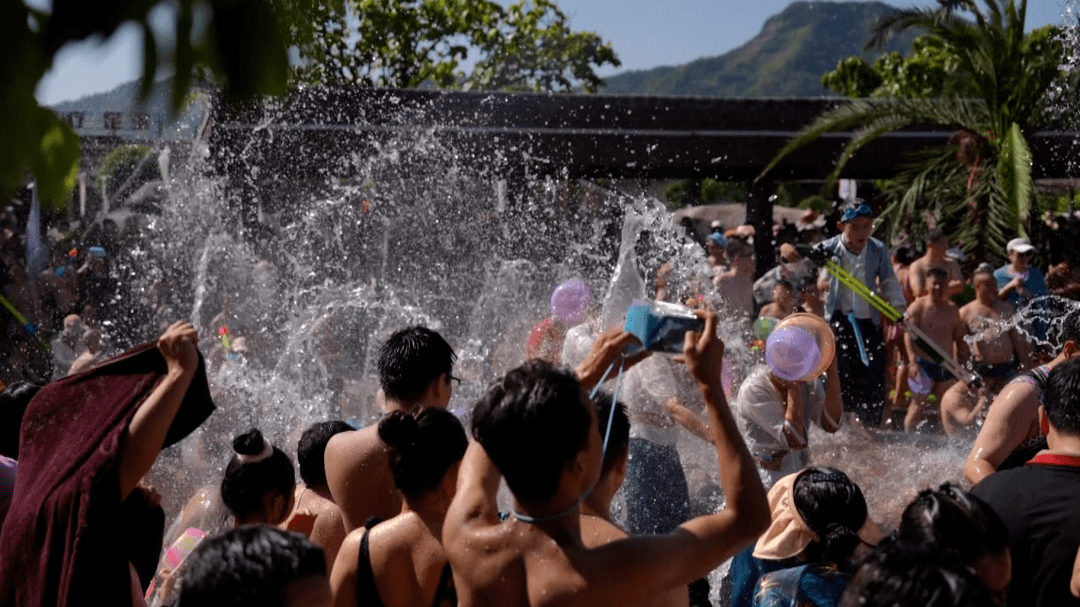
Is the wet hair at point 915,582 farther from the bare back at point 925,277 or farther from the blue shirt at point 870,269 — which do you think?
the bare back at point 925,277

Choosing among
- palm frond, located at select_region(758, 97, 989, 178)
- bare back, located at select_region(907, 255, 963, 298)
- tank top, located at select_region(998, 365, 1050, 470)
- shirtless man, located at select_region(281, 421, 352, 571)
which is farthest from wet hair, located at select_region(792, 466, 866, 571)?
palm frond, located at select_region(758, 97, 989, 178)

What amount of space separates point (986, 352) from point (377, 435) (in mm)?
6649

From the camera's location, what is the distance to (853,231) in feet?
29.6

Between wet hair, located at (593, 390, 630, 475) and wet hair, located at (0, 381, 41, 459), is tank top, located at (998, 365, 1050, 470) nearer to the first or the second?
wet hair, located at (593, 390, 630, 475)

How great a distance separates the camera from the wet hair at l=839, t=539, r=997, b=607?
196cm

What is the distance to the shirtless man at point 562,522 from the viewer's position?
7.50 ft

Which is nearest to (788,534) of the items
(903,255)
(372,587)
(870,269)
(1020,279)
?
(372,587)

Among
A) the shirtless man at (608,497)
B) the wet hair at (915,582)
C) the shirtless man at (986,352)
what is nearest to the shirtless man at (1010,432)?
the shirtless man at (608,497)

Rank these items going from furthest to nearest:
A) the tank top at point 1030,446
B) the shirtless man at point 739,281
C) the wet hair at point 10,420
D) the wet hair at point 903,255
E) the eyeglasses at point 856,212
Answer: the wet hair at point 903,255
the shirtless man at point 739,281
the eyeglasses at point 856,212
the wet hair at point 10,420
the tank top at point 1030,446

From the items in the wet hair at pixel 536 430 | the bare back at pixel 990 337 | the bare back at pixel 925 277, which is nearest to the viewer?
the wet hair at pixel 536 430

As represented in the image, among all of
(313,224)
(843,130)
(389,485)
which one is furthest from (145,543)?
(843,130)

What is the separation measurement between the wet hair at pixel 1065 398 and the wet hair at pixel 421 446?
1.65 meters

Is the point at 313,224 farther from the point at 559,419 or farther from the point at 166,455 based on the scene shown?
the point at 559,419

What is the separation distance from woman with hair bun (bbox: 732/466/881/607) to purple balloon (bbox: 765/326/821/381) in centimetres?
173
